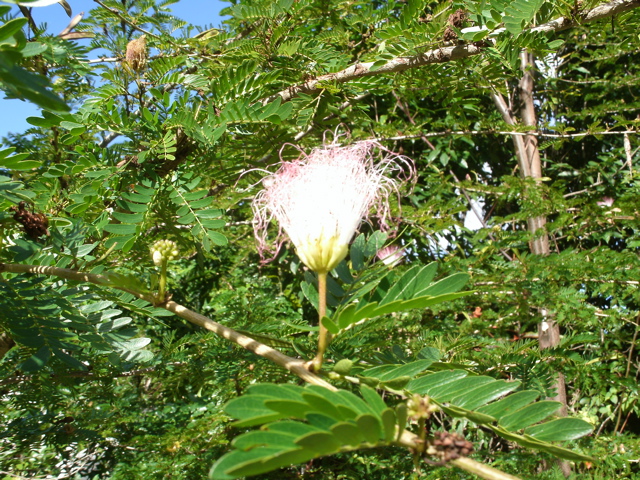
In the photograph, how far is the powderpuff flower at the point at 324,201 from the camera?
2.40 ft

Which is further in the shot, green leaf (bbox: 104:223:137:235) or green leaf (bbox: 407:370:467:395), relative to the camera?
green leaf (bbox: 104:223:137:235)

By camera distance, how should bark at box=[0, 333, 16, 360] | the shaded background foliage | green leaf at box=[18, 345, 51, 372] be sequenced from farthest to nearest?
bark at box=[0, 333, 16, 360] → the shaded background foliage → green leaf at box=[18, 345, 51, 372]

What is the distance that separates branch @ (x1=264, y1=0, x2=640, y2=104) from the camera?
1.15 metres

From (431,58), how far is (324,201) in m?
0.76

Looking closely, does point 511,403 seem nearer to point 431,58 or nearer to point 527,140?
point 431,58

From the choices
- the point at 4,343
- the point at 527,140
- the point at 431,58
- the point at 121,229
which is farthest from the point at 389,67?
the point at 527,140

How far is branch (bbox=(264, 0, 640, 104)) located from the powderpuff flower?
52cm

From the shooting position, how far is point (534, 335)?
114 inches

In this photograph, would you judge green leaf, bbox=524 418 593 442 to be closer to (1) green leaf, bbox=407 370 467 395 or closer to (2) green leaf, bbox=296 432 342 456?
(1) green leaf, bbox=407 370 467 395

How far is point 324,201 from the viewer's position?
797mm

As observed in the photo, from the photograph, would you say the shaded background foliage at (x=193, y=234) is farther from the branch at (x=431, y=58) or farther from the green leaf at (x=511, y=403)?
the green leaf at (x=511, y=403)

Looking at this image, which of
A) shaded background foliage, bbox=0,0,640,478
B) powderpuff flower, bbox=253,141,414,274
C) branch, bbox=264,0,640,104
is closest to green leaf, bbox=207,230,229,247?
shaded background foliage, bbox=0,0,640,478

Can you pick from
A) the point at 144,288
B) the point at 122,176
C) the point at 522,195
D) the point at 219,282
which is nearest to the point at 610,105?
the point at 522,195

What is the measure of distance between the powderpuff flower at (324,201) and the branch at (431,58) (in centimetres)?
52
